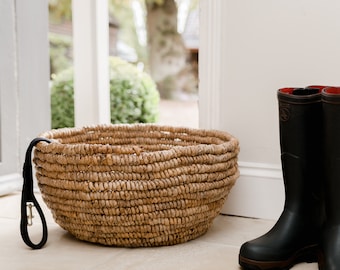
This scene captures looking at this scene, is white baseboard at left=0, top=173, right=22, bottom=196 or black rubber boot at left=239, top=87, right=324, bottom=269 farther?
white baseboard at left=0, top=173, right=22, bottom=196

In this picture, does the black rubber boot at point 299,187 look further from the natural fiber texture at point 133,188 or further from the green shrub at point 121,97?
the green shrub at point 121,97

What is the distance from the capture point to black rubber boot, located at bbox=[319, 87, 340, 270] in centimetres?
117

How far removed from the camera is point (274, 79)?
165 cm

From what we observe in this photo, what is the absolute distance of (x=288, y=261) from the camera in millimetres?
1242

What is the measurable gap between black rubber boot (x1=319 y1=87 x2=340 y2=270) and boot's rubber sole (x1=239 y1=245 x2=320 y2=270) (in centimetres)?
7

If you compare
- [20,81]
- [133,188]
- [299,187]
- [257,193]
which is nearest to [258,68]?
[257,193]

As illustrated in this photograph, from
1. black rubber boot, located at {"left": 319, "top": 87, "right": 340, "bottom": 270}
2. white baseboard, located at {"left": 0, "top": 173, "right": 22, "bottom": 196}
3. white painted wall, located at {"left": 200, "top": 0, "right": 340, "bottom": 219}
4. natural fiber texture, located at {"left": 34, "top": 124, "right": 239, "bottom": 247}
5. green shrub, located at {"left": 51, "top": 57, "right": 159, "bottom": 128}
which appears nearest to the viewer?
black rubber boot, located at {"left": 319, "top": 87, "right": 340, "bottom": 270}

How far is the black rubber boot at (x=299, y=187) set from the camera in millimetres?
1239

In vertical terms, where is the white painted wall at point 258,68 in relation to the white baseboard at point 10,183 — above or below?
above

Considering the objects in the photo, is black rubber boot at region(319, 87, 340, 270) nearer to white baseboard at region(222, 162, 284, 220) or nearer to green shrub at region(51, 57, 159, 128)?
white baseboard at region(222, 162, 284, 220)

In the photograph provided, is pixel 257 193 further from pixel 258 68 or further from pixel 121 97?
pixel 121 97

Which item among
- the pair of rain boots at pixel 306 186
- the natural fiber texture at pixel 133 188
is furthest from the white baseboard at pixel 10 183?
the pair of rain boots at pixel 306 186

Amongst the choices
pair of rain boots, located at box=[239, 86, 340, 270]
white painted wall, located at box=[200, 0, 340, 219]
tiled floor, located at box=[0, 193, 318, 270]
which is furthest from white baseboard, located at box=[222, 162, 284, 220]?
pair of rain boots, located at box=[239, 86, 340, 270]

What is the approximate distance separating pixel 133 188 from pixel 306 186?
413 millimetres
